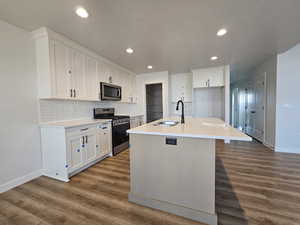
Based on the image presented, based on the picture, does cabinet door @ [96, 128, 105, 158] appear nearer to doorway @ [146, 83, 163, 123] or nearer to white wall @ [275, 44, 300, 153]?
doorway @ [146, 83, 163, 123]

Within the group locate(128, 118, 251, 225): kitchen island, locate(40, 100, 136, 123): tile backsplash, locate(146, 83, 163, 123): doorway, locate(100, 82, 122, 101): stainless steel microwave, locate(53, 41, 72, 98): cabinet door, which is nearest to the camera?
locate(128, 118, 251, 225): kitchen island

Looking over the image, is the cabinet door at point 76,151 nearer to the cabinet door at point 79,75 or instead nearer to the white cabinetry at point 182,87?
the cabinet door at point 79,75

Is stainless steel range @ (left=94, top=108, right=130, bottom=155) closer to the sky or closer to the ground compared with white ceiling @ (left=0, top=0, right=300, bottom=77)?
closer to the ground

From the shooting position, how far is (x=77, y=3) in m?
1.56

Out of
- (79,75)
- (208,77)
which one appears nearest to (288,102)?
(208,77)

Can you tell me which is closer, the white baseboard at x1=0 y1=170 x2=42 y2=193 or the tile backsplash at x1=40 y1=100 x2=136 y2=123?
the white baseboard at x1=0 y1=170 x2=42 y2=193

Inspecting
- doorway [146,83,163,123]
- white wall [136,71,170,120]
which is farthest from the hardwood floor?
doorway [146,83,163,123]

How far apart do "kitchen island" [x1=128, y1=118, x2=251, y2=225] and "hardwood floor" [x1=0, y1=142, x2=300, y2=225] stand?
0.45ft

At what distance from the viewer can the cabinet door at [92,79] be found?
2.93m

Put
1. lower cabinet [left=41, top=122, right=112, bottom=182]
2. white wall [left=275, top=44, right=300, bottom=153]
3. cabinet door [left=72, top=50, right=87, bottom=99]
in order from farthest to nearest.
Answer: white wall [left=275, top=44, right=300, bottom=153], cabinet door [left=72, top=50, right=87, bottom=99], lower cabinet [left=41, top=122, right=112, bottom=182]

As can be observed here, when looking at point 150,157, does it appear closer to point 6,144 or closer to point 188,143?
point 188,143

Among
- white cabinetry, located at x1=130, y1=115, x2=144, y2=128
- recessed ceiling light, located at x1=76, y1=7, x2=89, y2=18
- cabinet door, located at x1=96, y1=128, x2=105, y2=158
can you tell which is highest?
recessed ceiling light, located at x1=76, y1=7, x2=89, y2=18

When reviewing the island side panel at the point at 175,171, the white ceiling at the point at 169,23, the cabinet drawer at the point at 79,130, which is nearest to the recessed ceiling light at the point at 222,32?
the white ceiling at the point at 169,23

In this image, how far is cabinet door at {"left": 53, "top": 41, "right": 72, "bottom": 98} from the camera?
2279mm
